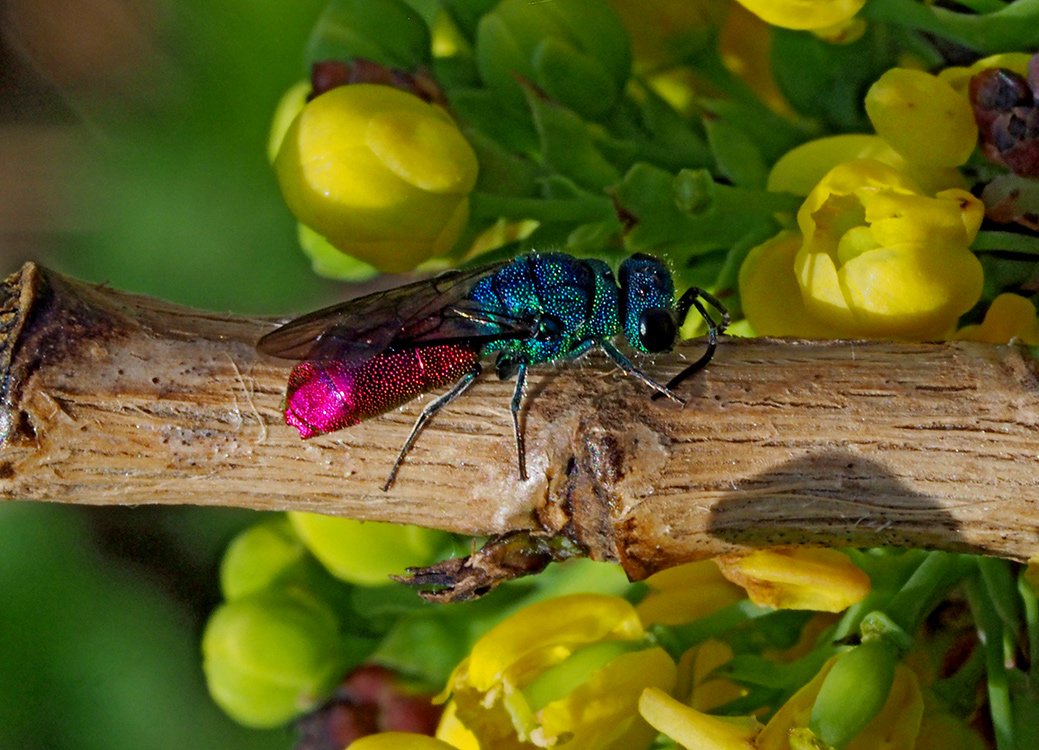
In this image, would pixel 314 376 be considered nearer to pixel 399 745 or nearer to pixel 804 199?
pixel 399 745

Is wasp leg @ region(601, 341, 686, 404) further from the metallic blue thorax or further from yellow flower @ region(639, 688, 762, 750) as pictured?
yellow flower @ region(639, 688, 762, 750)

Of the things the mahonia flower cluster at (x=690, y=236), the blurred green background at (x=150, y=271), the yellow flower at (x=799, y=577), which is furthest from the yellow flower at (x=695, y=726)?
the blurred green background at (x=150, y=271)

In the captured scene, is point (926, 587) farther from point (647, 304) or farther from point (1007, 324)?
point (647, 304)

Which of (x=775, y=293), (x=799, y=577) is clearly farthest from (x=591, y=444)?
(x=775, y=293)

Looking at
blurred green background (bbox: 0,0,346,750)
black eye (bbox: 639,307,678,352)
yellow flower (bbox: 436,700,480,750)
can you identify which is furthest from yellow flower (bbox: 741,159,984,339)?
blurred green background (bbox: 0,0,346,750)

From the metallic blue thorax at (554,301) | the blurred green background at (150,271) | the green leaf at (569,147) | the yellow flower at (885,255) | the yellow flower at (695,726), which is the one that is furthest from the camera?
the blurred green background at (150,271)

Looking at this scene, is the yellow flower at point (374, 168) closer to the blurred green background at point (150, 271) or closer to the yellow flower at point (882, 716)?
the yellow flower at point (882, 716)
